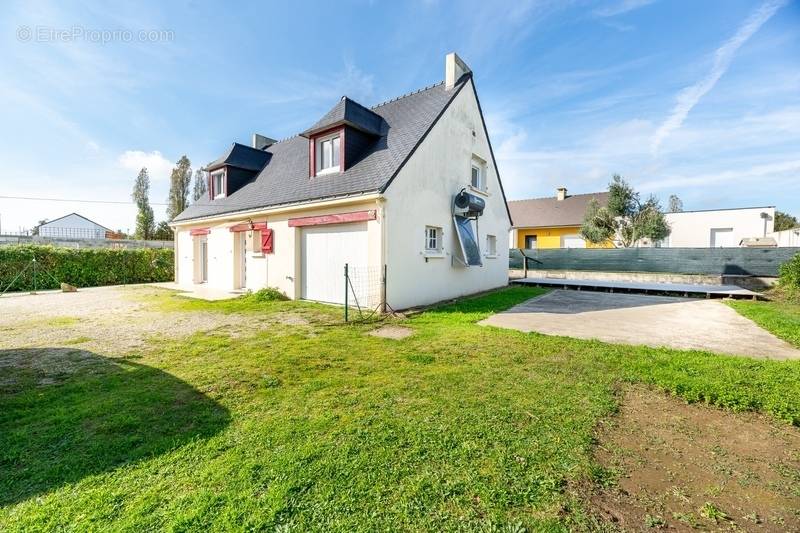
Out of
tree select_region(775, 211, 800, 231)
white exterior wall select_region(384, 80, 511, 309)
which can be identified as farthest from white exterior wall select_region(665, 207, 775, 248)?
tree select_region(775, 211, 800, 231)

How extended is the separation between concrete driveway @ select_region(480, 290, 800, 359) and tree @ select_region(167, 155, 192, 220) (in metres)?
43.0

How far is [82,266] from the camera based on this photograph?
Result: 15680mm

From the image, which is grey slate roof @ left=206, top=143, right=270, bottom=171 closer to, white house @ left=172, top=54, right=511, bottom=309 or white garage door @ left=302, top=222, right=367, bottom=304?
A: white house @ left=172, top=54, right=511, bottom=309

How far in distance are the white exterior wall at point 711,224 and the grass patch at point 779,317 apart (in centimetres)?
1693

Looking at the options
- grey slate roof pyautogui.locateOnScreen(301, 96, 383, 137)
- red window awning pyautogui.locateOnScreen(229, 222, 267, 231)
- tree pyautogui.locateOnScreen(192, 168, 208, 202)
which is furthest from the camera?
tree pyautogui.locateOnScreen(192, 168, 208, 202)

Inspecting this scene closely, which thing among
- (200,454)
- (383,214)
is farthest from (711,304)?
(200,454)

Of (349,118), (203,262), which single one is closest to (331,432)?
(349,118)

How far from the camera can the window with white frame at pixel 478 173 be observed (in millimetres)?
13781

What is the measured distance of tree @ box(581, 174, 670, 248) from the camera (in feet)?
78.3

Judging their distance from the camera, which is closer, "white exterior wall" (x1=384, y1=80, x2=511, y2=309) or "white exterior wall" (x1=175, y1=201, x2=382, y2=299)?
"white exterior wall" (x1=384, y1=80, x2=511, y2=309)

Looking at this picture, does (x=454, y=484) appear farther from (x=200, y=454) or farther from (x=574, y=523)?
(x=200, y=454)

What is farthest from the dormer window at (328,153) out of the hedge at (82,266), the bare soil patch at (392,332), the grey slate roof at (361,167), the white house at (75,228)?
the white house at (75,228)

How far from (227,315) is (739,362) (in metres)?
10.5

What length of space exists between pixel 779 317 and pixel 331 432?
12.0 m
